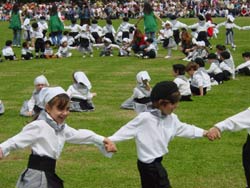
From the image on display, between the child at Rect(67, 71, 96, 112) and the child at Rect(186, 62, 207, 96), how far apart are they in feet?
8.93

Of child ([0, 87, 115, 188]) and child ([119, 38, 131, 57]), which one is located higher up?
child ([0, 87, 115, 188])

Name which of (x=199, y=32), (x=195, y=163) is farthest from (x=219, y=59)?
(x=195, y=163)

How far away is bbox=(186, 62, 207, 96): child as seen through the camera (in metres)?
13.6

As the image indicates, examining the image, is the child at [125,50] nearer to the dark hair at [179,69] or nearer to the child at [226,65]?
the child at [226,65]

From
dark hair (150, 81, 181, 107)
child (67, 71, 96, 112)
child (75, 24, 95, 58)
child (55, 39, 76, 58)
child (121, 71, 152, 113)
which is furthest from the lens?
child (75, 24, 95, 58)

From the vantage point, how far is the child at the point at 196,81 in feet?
44.7

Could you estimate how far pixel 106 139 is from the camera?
5.65m

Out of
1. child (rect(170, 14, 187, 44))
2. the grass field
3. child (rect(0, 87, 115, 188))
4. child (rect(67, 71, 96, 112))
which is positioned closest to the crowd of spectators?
child (rect(170, 14, 187, 44))

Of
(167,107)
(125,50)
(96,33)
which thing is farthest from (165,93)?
(96,33)

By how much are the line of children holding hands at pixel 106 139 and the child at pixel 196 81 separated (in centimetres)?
766

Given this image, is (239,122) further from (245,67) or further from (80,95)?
(245,67)

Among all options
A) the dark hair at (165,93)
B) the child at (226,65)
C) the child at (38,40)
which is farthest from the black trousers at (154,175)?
the child at (38,40)

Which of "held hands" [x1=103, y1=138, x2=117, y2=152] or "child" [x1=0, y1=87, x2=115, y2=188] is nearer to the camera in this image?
"child" [x1=0, y1=87, x2=115, y2=188]

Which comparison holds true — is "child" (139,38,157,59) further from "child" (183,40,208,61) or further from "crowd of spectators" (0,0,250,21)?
"crowd of spectators" (0,0,250,21)
